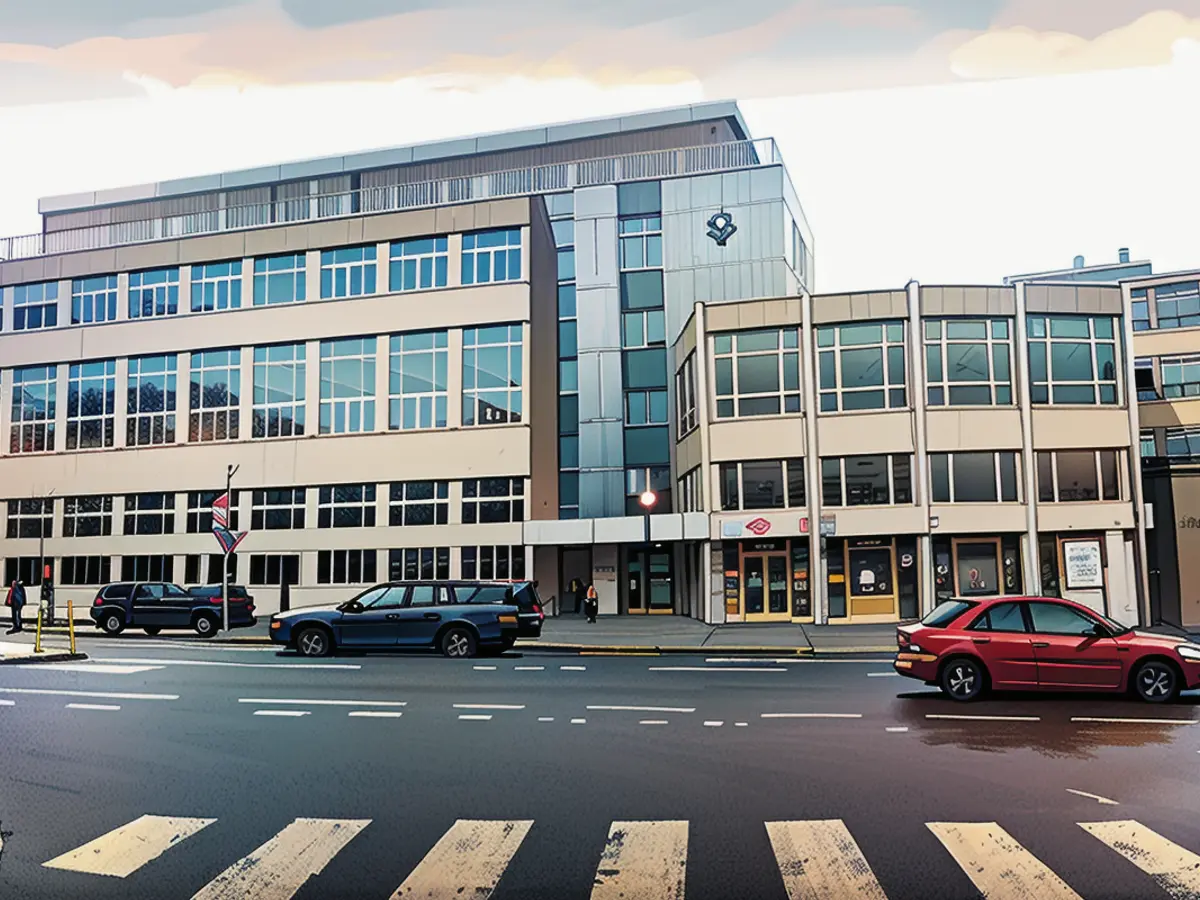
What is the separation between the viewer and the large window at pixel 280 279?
4322 centimetres

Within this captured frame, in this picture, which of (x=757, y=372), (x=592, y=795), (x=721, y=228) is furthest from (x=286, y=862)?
(x=721, y=228)

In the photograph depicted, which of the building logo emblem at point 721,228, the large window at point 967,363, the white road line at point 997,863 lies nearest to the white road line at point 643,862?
the white road line at point 997,863

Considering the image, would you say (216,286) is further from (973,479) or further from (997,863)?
(997,863)

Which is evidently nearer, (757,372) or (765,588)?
(765,588)

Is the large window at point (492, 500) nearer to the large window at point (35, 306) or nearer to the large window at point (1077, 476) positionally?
the large window at point (1077, 476)

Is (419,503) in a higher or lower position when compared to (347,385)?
lower

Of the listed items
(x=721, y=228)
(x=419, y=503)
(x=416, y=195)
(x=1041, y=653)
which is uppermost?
(x=416, y=195)

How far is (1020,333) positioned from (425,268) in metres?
22.6

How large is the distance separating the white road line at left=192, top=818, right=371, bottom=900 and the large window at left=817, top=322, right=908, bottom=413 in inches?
1031

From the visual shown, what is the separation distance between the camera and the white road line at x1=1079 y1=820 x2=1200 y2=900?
248 inches

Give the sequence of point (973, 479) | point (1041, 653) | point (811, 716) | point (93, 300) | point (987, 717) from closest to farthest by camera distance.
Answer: point (987, 717)
point (811, 716)
point (1041, 653)
point (973, 479)
point (93, 300)

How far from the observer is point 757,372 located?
3278cm

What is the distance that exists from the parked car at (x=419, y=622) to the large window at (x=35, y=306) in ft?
102

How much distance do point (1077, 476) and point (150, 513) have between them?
35457mm
